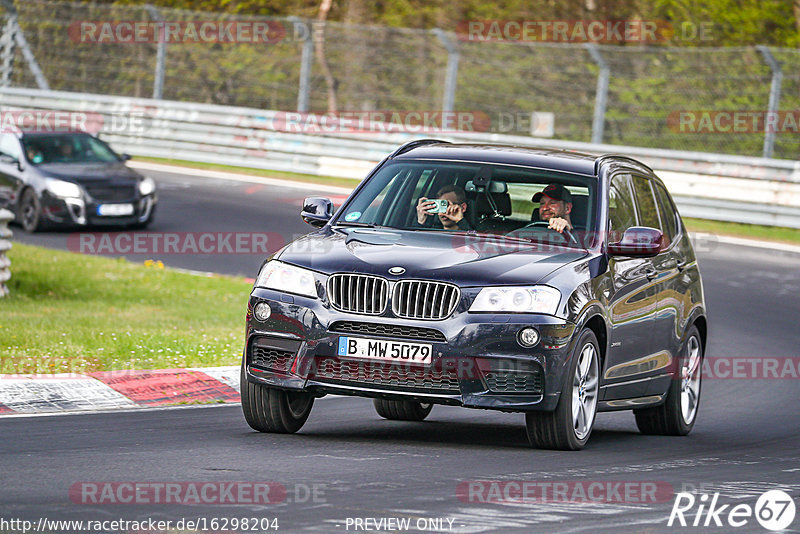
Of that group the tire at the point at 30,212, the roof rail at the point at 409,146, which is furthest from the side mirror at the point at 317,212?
the tire at the point at 30,212

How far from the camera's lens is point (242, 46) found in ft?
108

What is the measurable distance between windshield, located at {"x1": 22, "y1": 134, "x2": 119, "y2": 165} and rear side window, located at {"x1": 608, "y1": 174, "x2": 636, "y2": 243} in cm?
1358

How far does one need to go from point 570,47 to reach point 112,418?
1840cm

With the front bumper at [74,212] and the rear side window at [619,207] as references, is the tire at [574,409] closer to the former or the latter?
the rear side window at [619,207]

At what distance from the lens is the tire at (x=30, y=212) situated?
21.1 metres

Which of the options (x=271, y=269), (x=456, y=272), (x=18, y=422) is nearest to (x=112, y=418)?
(x=18, y=422)

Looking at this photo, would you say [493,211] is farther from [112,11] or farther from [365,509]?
[112,11]

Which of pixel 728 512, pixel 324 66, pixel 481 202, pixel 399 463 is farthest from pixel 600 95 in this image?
pixel 728 512

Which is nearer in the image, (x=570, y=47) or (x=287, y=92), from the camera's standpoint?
(x=570, y=47)

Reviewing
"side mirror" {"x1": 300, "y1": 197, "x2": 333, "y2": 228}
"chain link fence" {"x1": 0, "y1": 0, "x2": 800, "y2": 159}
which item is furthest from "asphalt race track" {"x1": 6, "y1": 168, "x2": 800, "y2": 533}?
"chain link fence" {"x1": 0, "y1": 0, "x2": 800, "y2": 159}

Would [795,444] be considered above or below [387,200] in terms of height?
below

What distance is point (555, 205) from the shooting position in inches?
368

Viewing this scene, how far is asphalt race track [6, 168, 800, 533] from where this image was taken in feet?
21.1

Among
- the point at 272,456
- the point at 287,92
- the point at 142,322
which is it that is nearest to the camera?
the point at 272,456
